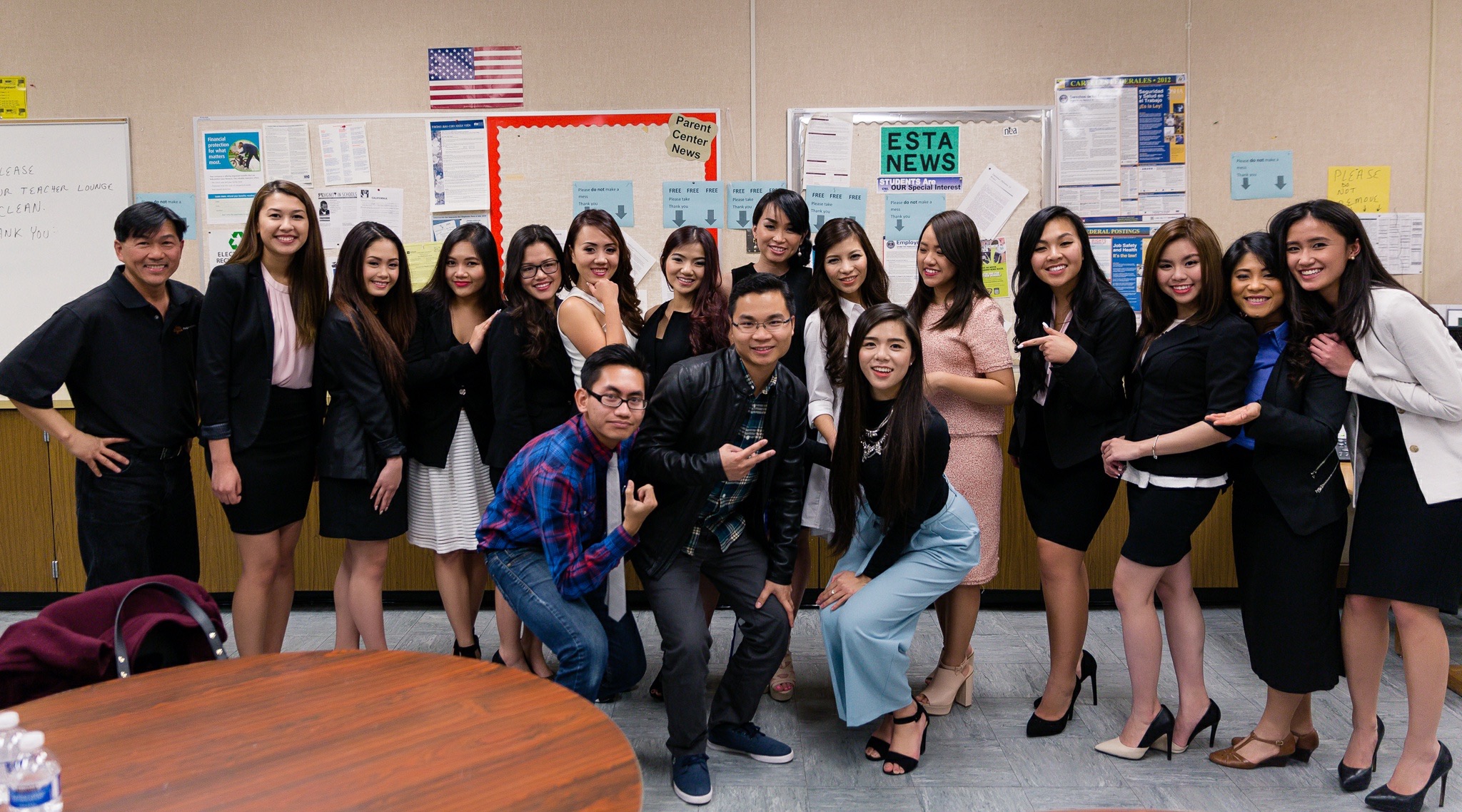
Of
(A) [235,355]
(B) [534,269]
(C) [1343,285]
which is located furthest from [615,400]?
(C) [1343,285]

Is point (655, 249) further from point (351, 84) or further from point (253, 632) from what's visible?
point (253, 632)

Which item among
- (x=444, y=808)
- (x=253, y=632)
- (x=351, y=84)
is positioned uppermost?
(x=351, y=84)

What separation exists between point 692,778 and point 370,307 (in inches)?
61.4

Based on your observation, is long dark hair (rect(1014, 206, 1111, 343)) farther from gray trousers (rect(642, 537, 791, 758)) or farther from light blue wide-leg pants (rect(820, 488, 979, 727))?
gray trousers (rect(642, 537, 791, 758))

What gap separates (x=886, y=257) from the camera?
12.8 feet

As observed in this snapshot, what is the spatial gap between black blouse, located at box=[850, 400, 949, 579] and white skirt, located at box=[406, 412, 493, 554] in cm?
118

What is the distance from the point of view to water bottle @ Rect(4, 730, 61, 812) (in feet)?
3.37

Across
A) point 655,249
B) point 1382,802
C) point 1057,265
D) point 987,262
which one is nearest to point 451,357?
point 655,249

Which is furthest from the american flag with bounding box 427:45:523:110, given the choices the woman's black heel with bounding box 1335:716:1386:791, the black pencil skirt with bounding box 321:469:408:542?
the woman's black heel with bounding box 1335:716:1386:791

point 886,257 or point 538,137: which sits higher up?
point 538,137

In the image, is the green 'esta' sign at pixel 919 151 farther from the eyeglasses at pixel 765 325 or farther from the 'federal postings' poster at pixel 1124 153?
the eyeglasses at pixel 765 325

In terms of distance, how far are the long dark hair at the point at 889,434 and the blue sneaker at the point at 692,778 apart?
0.69 m

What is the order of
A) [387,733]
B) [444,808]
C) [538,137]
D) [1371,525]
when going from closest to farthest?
[444,808], [387,733], [1371,525], [538,137]

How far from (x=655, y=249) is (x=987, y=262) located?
4.58ft
